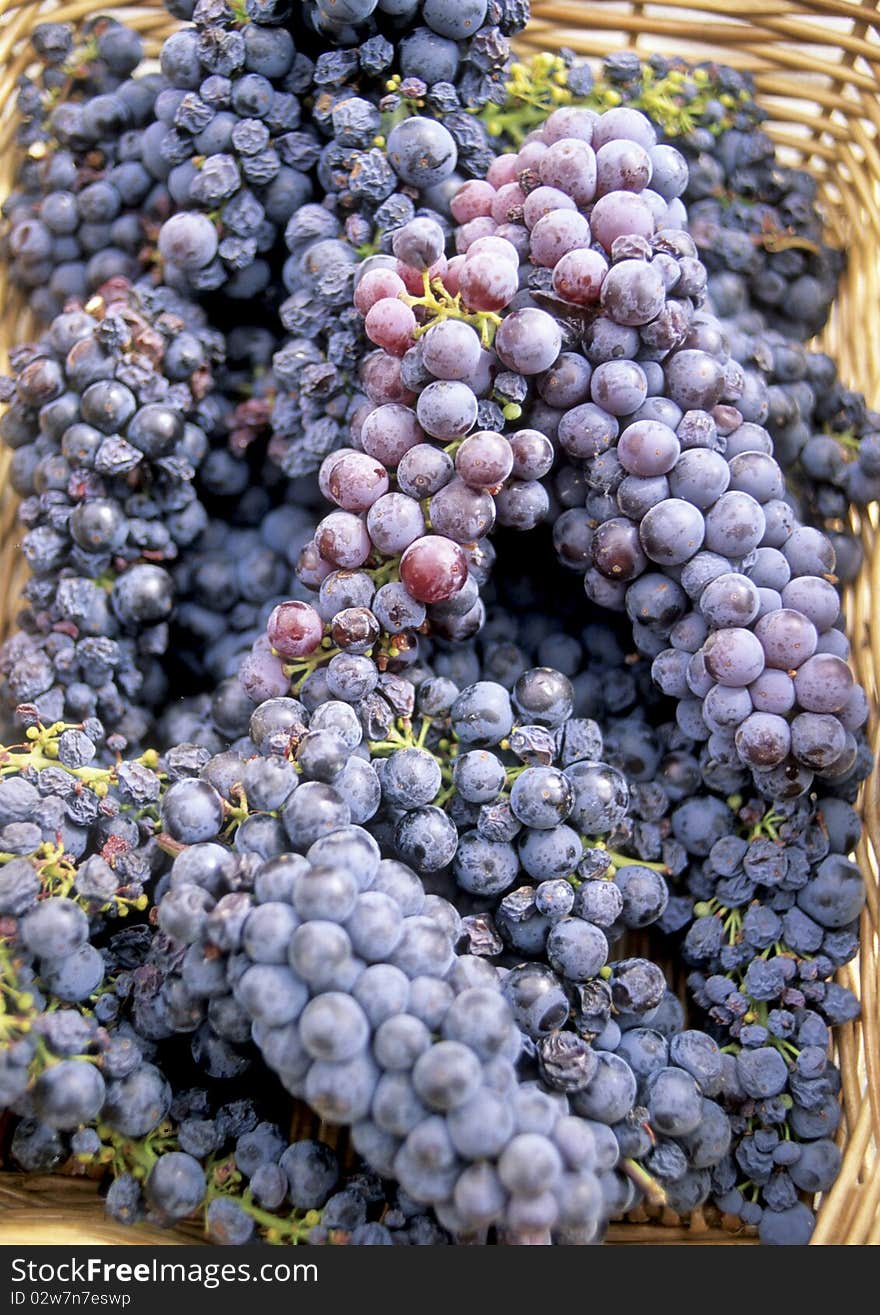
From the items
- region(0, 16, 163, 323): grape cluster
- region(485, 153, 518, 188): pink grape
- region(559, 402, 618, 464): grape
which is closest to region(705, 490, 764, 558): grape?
region(559, 402, 618, 464): grape

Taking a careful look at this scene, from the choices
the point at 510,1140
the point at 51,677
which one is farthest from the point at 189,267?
the point at 510,1140

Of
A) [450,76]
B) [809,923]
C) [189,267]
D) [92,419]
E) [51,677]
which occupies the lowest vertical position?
[51,677]

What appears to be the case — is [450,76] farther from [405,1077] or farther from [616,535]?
[405,1077]

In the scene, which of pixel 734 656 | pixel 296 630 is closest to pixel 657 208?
pixel 734 656

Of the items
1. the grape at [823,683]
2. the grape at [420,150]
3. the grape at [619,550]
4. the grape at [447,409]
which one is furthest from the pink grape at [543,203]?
the grape at [823,683]

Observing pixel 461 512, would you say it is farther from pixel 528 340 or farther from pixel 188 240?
pixel 188 240

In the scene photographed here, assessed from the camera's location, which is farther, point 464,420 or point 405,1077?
point 464,420
